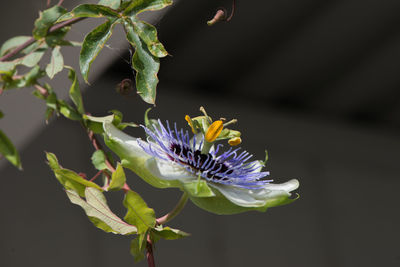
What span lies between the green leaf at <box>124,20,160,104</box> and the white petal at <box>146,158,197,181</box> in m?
0.06

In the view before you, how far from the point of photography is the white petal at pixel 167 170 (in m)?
0.66

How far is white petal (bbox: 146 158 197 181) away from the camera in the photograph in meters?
0.66

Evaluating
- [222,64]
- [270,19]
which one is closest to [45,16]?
[270,19]

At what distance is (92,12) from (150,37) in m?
0.07

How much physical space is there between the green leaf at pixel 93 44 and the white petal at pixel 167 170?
0.34ft

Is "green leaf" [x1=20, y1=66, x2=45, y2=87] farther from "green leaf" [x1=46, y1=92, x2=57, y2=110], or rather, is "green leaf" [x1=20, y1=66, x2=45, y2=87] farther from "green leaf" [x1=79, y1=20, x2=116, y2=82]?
"green leaf" [x1=79, y1=20, x2=116, y2=82]

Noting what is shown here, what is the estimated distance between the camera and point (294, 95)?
2.94m

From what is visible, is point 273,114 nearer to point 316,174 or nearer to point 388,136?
point 316,174

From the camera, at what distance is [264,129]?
2.96 metres

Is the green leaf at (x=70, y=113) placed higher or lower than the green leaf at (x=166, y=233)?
higher

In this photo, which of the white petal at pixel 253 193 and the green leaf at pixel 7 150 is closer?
the white petal at pixel 253 193

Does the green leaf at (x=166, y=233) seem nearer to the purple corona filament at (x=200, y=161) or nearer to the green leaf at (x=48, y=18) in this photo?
the purple corona filament at (x=200, y=161)

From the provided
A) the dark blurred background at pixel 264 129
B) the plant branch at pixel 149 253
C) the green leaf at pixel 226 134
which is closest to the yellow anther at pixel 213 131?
the green leaf at pixel 226 134

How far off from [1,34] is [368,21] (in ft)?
3.85
